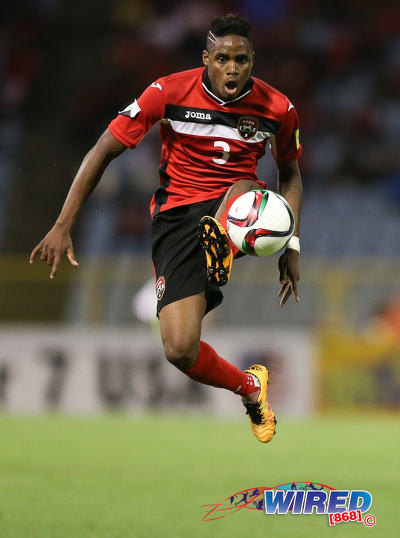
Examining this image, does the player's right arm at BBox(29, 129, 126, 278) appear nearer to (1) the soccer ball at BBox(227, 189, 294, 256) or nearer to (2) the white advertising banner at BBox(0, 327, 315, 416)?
(1) the soccer ball at BBox(227, 189, 294, 256)

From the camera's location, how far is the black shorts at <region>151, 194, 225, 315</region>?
505 cm

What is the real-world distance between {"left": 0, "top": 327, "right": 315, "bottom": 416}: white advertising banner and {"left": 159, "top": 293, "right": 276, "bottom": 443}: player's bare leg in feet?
18.9

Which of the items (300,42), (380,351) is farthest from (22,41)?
(380,351)

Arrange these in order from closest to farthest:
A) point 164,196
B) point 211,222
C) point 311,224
Answer: point 211,222
point 164,196
point 311,224

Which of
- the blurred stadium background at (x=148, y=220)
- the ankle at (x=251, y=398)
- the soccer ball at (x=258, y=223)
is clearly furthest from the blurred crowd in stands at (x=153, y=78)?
the soccer ball at (x=258, y=223)

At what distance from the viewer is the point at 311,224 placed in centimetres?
1379

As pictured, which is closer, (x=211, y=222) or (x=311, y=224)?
(x=211, y=222)

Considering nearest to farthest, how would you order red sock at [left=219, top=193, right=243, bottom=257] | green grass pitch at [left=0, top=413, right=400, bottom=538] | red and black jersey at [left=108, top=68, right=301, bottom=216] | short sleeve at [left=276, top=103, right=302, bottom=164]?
green grass pitch at [left=0, top=413, right=400, bottom=538] < red sock at [left=219, top=193, right=243, bottom=257] < red and black jersey at [left=108, top=68, right=301, bottom=216] < short sleeve at [left=276, top=103, right=302, bottom=164]

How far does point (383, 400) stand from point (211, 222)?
6.82 m

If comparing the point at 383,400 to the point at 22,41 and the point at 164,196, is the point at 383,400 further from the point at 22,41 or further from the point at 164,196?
the point at 22,41

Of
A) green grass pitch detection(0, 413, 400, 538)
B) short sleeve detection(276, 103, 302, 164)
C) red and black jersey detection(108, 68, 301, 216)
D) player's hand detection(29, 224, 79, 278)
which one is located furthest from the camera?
short sleeve detection(276, 103, 302, 164)

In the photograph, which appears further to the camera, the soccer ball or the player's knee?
the player's knee

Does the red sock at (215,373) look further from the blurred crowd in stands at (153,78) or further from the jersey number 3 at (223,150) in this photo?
the blurred crowd in stands at (153,78)

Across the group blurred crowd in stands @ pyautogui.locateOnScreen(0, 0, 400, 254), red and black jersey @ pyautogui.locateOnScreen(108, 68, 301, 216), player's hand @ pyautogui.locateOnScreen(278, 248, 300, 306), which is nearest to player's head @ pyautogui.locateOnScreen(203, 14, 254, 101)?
red and black jersey @ pyautogui.locateOnScreen(108, 68, 301, 216)
